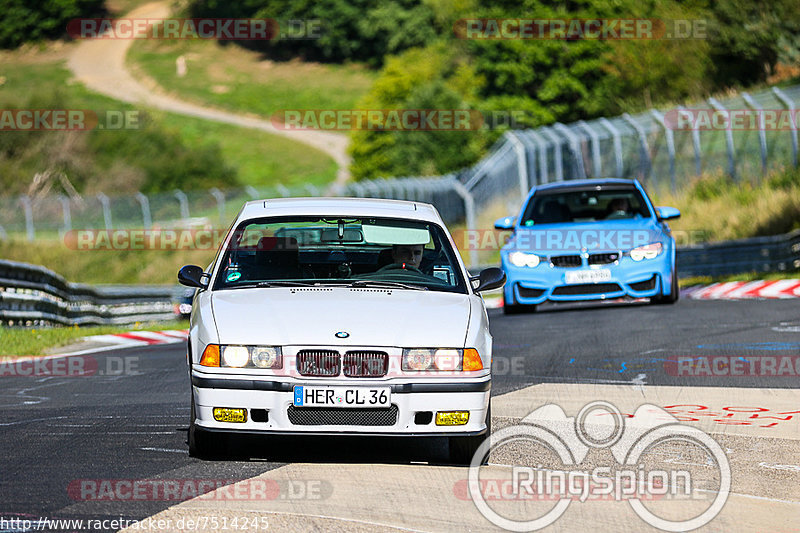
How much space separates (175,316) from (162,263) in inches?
672

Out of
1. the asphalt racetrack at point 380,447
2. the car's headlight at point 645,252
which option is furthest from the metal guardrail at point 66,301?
the car's headlight at point 645,252

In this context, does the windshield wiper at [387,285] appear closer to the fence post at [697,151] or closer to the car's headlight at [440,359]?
the car's headlight at [440,359]

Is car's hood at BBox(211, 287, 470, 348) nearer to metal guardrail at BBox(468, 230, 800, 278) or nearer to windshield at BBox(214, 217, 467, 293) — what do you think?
windshield at BBox(214, 217, 467, 293)

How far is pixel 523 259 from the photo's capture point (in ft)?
53.2

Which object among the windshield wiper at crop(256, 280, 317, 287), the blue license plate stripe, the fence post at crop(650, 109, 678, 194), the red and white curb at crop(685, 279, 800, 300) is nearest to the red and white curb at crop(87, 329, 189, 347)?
the red and white curb at crop(685, 279, 800, 300)

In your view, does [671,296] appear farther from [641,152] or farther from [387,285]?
[641,152]

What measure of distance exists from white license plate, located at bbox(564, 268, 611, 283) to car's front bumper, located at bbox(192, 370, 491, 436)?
9.19 metres

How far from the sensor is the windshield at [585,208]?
1692cm

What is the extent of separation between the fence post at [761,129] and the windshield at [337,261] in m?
19.4

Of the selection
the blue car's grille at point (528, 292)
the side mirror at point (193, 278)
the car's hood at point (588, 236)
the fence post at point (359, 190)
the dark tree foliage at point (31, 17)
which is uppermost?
the dark tree foliage at point (31, 17)

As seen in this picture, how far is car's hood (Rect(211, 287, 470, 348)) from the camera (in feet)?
22.8

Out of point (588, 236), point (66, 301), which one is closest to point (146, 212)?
point (66, 301)

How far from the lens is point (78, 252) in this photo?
144 feet

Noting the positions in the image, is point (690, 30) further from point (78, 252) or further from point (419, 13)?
point (419, 13)
